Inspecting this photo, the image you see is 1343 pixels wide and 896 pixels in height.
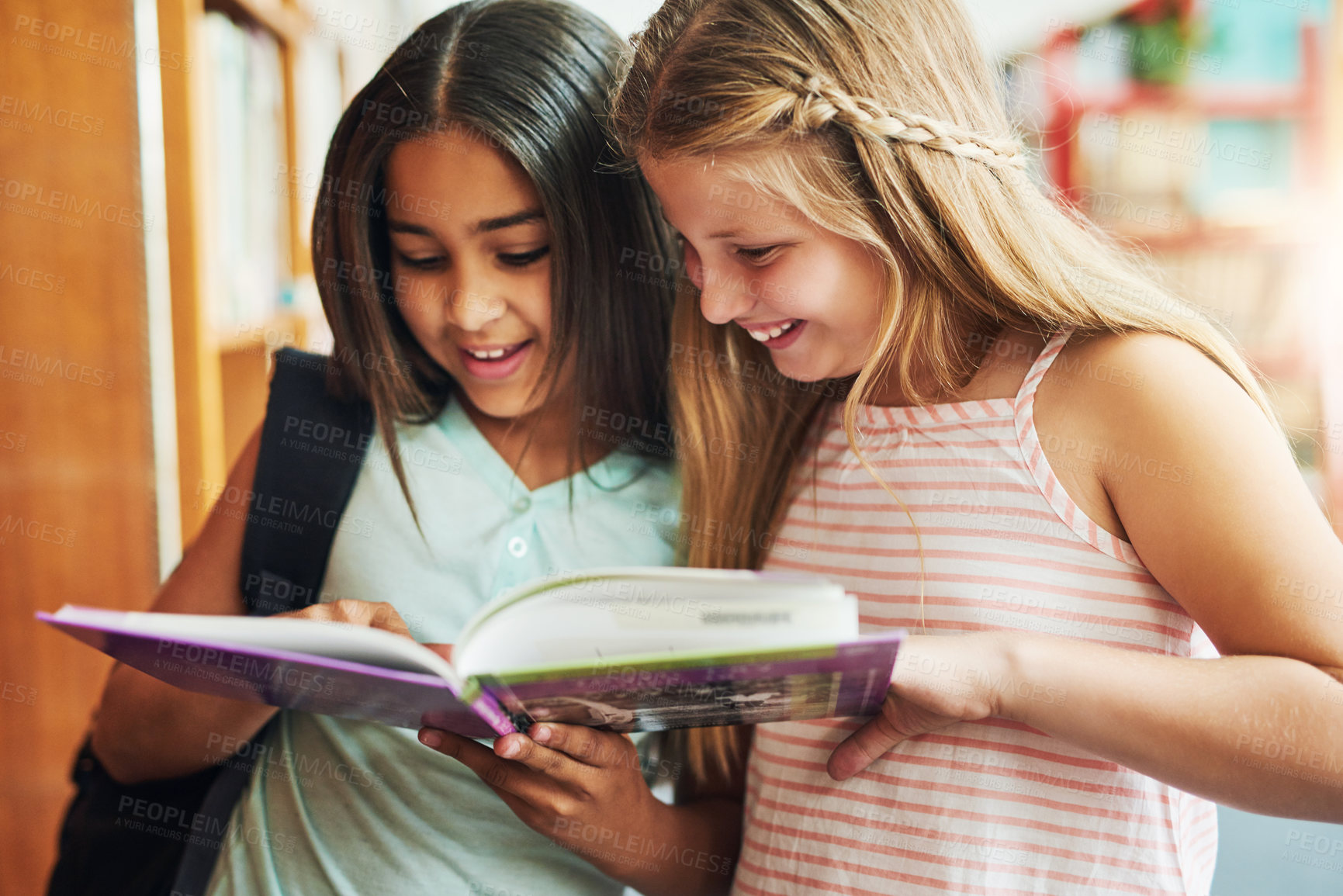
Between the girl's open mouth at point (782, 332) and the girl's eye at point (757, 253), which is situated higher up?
the girl's eye at point (757, 253)

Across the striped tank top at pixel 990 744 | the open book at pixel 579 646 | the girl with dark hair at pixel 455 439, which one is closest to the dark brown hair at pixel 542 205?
the girl with dark hair at pixel 455 439

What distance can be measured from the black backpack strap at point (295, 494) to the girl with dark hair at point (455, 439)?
2 cm

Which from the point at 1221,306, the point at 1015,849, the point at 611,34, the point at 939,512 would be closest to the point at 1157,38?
the point at 1221,306

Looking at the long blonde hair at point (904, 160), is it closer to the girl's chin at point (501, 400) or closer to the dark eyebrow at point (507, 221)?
the dark eyebrow at point (507, 221)

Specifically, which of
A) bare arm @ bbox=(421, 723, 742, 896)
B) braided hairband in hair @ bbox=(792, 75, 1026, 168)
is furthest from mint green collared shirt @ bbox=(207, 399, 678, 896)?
braided hairband in hair @ bbox=(792, 75, 1026, 168)

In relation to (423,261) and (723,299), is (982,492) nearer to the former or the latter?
(723,299)

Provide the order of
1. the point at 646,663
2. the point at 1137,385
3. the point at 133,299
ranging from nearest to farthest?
the point at 646,663
the point at 1137,385
the point at 133,299

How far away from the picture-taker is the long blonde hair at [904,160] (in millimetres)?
743

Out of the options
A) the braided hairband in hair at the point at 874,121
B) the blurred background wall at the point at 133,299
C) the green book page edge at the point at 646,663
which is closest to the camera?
the green book page edge at the point at 646,663

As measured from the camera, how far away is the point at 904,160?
760 mm

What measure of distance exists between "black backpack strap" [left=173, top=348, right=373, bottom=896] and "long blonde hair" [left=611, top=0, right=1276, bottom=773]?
0.44 m

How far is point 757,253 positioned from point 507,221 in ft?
0.87

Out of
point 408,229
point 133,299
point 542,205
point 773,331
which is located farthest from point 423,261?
point 133,299

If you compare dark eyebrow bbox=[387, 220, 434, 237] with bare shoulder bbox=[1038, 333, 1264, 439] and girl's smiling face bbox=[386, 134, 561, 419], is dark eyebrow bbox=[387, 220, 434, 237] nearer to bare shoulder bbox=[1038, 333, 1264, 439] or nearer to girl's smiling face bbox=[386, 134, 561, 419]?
girl's smiling face bbox=[386, 134, 561, 419]
